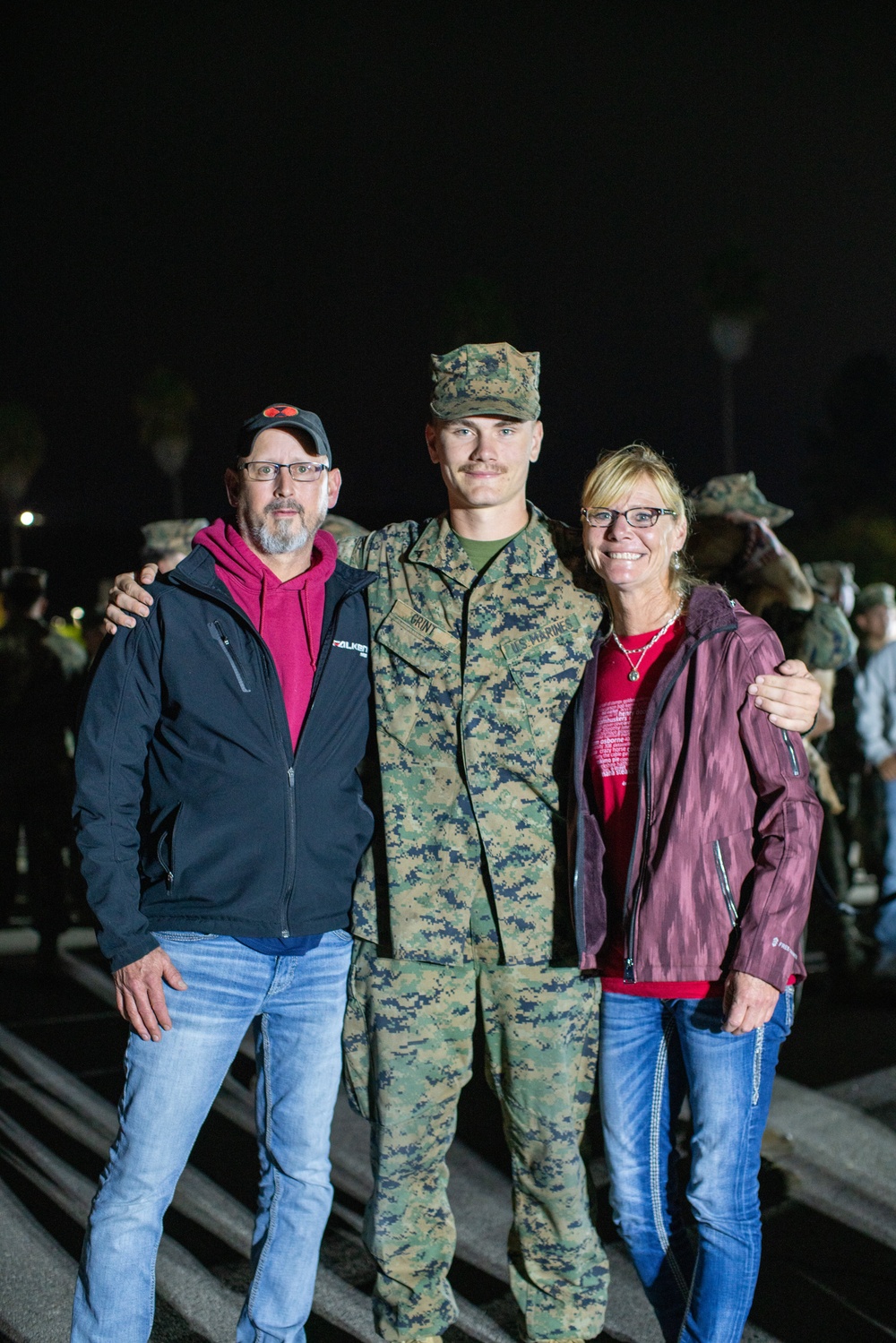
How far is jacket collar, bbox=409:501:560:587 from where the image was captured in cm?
297

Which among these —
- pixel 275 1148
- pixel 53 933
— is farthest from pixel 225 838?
pixel 53 933

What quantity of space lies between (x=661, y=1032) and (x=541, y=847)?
1.70 ft

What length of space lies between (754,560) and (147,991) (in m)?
2.74

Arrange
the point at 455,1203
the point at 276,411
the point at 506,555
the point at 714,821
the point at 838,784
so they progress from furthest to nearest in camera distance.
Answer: the point at 838,784 → the point at 455,1203 → the point at 506,555 → the point at 276,411 → the point at 714,821

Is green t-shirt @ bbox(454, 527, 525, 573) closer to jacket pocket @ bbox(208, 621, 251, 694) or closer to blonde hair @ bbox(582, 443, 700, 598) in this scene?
blonde hair @ bbox(582, 443, 700, 598)

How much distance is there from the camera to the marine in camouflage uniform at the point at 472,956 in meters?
2.81

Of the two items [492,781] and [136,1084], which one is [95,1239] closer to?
[136,1084]

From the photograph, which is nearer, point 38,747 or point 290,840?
point 290,840

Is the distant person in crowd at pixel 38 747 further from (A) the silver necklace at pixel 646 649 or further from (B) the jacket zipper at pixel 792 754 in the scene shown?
(B) the jacket zipper at pixel 792 754

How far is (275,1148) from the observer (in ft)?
8.59

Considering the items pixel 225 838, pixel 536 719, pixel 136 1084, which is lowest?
pixel 136 1084

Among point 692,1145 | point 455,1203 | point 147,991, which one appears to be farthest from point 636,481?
point 455,1203

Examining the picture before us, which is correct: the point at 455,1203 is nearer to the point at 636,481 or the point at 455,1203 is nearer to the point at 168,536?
→ the point at 636,481

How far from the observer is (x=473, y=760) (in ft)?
9.28
